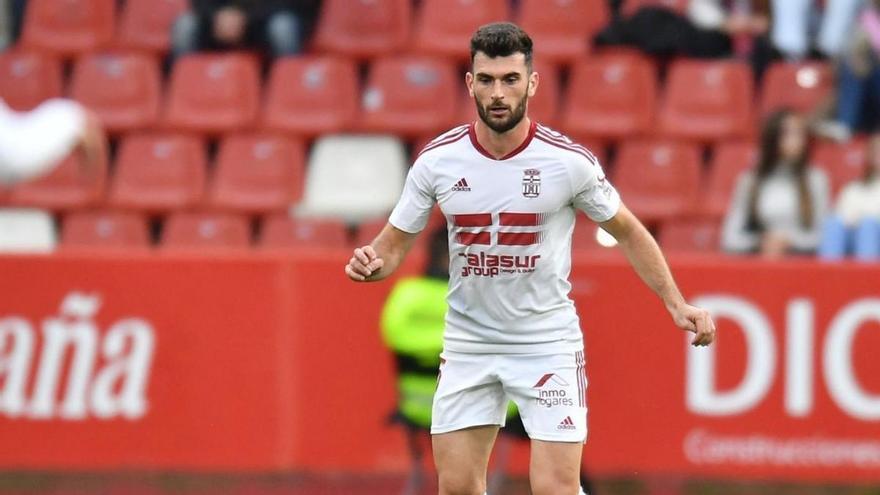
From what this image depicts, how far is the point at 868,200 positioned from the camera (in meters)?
11.5

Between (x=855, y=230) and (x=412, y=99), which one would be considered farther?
(x=412, y=99)

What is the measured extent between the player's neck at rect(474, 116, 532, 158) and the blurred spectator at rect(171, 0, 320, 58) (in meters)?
6.71

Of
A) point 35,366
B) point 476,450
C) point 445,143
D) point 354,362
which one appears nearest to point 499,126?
point 445,143

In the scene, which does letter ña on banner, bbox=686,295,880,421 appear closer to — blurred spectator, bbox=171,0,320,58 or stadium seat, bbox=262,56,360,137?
stadium seat, bbox=262,56,360,137

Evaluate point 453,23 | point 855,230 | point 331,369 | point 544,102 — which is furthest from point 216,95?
point 855,230

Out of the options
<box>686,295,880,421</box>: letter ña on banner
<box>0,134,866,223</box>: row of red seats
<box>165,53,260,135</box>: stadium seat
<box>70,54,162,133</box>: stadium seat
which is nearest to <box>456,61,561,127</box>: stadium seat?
<box>0,134,866,223</box>: row of red seats

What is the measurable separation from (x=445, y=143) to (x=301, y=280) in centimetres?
387

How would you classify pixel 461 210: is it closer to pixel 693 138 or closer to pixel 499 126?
pixel 499 126

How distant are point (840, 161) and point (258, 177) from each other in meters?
4.02

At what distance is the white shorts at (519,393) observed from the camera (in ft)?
23.2

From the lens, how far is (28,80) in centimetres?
1370

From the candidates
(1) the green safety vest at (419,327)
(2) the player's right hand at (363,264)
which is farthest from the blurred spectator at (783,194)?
(2) the player's right hand at (363,264)

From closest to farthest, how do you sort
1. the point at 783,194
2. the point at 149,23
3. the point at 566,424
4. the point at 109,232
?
the point at 566,424, the point at 783,194, the point at 109,232, the point at 149,23

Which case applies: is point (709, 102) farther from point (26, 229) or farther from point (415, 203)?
point (415, 203)
